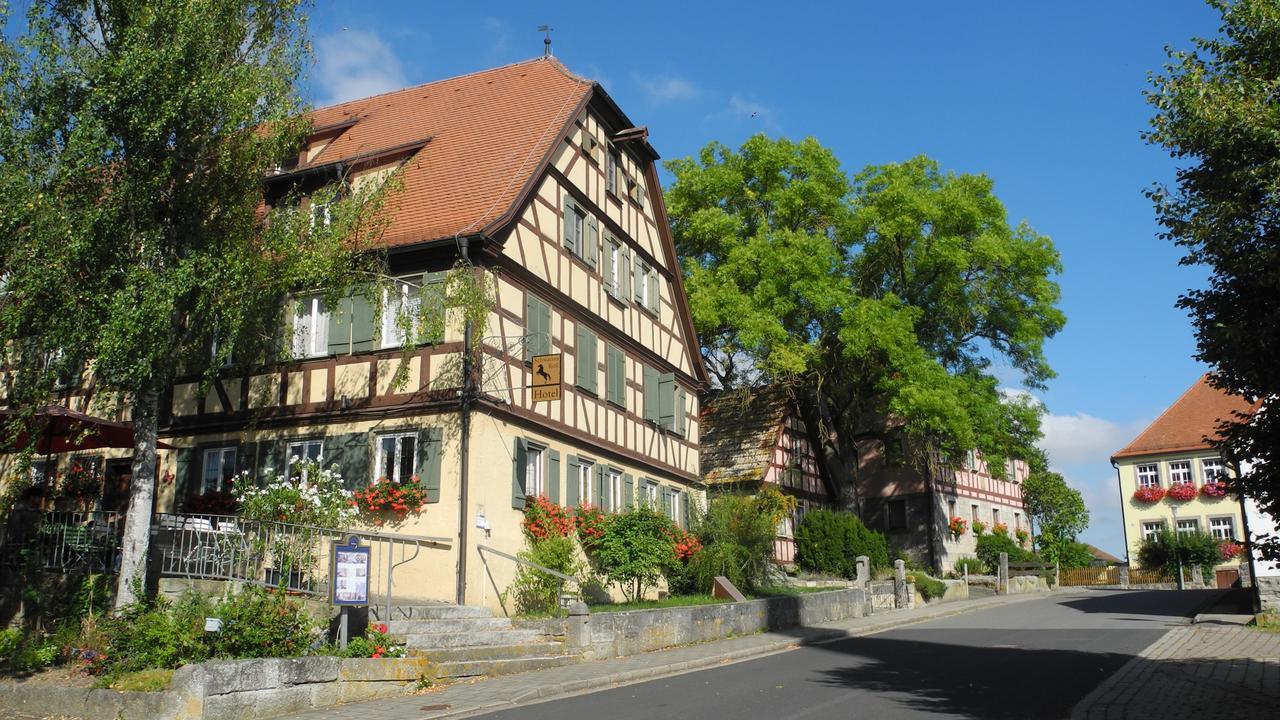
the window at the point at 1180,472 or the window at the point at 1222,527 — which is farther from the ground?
the window at the point at 1180,472

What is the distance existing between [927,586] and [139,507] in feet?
76.6

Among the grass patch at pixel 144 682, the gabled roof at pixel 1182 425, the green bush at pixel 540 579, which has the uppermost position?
the gabled roof at pixel 1182 425

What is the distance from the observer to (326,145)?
24016mm

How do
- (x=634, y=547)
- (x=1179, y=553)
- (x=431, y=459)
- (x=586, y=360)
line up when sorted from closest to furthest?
(x=431, y=459), (x=634, y=547), (x=586, y=360), (x=1179, y=553)

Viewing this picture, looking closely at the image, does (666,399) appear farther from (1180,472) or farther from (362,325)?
(1180,472)

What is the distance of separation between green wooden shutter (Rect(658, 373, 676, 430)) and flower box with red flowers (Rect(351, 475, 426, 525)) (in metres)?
9.19

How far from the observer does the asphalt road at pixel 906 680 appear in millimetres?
11000

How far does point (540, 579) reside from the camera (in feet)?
59.3

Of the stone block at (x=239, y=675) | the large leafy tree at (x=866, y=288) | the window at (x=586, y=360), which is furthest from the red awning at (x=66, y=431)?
the large leafy tree at (x=866, y=288)

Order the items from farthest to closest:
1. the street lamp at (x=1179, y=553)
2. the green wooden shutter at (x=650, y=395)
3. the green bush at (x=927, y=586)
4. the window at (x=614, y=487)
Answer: the street lamp at (x=1179, y=553) < the green bush at (x=927, y=586) < the green wooden shutter at (x=650, y=395) < the window at (x=614, y=487)

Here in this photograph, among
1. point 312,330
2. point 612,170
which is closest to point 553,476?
point 312,330

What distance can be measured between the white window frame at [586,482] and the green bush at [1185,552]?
98.2 feet

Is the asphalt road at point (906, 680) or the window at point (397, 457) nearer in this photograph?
the asphalt road at point (906, 680)

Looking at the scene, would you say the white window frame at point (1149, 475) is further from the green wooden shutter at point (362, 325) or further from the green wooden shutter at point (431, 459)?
the green wooden shutter at point (362, 325)
